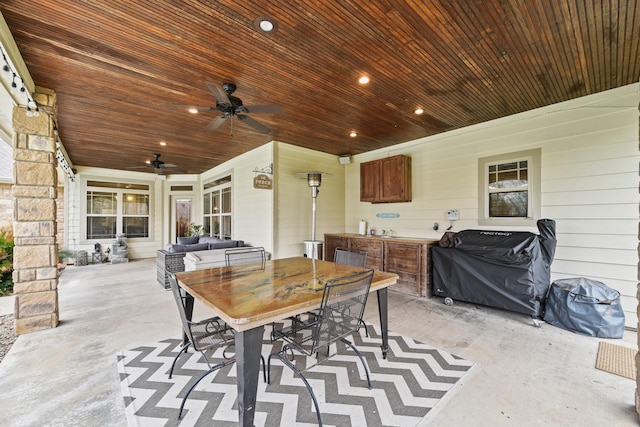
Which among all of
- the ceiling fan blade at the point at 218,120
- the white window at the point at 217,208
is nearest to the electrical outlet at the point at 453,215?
the ceiling fan blade at the point at 218,120

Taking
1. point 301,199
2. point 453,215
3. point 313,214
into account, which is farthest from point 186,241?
point 453,215

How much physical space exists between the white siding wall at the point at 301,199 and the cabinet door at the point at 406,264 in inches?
68.8

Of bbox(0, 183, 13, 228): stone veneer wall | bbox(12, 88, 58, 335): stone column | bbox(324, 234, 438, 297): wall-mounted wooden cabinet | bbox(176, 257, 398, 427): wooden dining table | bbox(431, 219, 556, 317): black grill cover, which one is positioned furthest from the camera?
bbox(0, 183, 13, 228): stone veneer wall

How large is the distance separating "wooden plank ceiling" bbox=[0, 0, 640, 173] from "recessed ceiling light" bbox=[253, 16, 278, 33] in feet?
0.14

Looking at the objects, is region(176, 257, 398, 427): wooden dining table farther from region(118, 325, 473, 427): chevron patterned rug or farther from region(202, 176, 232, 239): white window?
region(202, 176, 232, 239): white window

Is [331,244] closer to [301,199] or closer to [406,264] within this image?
[301,199]

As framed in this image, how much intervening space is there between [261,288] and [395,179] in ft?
12.8

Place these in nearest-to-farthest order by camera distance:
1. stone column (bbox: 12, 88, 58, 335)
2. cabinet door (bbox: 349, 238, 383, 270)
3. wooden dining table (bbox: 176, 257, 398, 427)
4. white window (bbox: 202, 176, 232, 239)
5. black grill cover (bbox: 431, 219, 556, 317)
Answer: wooden dining table (bbox: 176, 257, 398, 427) < stone column (bbox: 12, 88, 58, 335) < black grill cover (bbox: 431, 219, 556, 317) < cabinet door (bbox: 349, 238, 383, 270) < white window (bbox: 202, 176, 232, 239)

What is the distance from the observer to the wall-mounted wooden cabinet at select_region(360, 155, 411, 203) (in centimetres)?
511

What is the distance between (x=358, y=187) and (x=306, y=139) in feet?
5.76

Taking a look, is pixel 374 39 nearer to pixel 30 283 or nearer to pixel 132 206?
pixel 30 283

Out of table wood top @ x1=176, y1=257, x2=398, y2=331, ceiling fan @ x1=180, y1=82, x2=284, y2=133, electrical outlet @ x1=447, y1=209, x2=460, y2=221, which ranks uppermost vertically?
ceiling fan @ x1=180, y1=82, x2=284, y2=133

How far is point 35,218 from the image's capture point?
9.79ft

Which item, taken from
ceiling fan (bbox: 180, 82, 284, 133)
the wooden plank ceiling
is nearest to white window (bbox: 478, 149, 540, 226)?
the wooden plank ceiling
